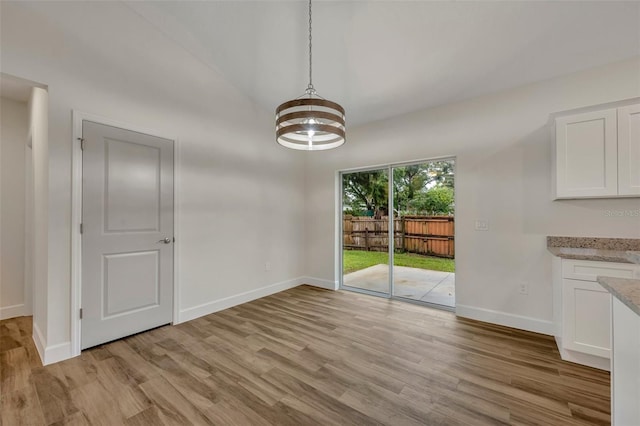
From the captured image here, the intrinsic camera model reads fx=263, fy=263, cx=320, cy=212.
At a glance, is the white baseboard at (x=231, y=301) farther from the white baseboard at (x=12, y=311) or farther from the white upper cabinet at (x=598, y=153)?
the white upper cabinet at (x=598, y=153)

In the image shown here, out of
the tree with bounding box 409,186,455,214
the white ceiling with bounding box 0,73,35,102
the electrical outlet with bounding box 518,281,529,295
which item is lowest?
the electrical outlet with bounding box 518,281,529,295

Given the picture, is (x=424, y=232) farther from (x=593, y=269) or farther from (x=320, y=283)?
(x=320, y=283)

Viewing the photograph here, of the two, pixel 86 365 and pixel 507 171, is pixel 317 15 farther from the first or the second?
pixel 86 365

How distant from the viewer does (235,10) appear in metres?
2.68

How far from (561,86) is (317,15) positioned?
263 cm

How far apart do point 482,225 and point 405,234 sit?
41.4 inches

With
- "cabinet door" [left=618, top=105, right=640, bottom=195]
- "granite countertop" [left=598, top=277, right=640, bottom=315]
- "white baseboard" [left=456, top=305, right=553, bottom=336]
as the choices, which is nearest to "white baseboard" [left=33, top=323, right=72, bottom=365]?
"granite countertop" [left=598, top=277, right=640, bottom=315]

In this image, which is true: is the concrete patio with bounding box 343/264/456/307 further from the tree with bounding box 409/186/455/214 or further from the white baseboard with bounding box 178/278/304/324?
the white baseboard with bounding box 178/278/304/324

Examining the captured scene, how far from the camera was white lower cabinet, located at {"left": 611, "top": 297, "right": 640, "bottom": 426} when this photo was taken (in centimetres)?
97

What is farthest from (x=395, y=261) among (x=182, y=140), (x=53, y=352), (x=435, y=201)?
(x=53, y=352)

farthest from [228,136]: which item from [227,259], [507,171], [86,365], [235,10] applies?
[507,171]

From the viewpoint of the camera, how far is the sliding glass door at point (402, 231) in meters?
3.68

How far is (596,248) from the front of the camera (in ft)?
8.37

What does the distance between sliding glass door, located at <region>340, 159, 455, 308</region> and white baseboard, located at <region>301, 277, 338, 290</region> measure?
23 centimetres
